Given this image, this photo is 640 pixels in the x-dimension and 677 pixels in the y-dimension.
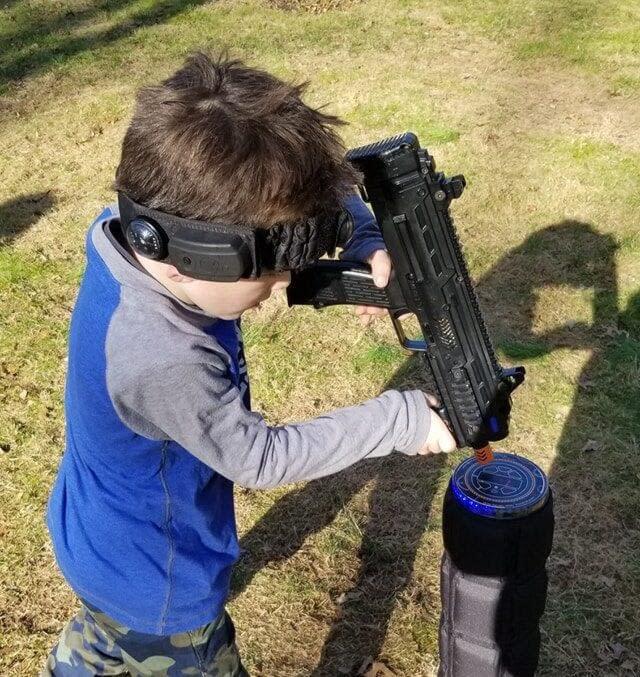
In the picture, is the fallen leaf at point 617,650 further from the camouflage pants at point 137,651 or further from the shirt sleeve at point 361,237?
the shirt sleeve at point 361,237

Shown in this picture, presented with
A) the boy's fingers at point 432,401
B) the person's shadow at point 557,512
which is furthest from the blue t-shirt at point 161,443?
the person's shadow at point 557,512

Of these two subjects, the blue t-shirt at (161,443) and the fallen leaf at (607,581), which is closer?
the blue t-shirt at (161,443)

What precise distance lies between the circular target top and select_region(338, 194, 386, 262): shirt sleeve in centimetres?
66

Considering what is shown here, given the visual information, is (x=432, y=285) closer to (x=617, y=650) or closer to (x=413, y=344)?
(x=413, y=344)

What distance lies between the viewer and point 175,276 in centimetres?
171

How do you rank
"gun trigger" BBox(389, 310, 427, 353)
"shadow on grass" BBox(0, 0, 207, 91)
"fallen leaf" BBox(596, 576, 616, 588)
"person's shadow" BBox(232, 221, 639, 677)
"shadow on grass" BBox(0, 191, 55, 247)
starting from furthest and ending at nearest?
"shadow on grass" BBox(0, 0, 207, 91)
"shadow on grass" BBox(0, 191, 55, 247)
"fallen leaf" BBox(596, 576, 616, 588)
"person's shadow" BBox(232, 221, 639, 677)
"gun trigger" BBox(389, 310, 427, 353)

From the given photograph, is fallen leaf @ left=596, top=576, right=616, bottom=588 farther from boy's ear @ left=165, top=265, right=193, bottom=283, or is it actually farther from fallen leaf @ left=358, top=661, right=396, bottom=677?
boy's ear @ left=165, top=265, right=193, bottom=283

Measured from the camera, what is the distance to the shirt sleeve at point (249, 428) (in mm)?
1644

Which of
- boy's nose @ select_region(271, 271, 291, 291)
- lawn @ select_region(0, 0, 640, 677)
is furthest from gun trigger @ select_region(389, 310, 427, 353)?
lawn @ select_region(0, 0, 640, 677)

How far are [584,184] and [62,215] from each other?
3973 millimetres

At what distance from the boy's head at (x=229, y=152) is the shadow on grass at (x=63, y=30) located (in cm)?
756

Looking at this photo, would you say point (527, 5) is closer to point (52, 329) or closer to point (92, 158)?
point (92, 158)

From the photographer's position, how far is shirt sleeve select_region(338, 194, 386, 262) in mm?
2189

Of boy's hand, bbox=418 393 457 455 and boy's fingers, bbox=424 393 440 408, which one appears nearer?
boy's hand, bbox=418 393 457 455
